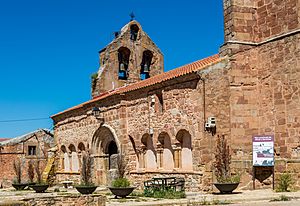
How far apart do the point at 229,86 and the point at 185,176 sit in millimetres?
3642

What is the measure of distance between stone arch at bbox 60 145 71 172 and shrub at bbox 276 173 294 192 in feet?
50.1

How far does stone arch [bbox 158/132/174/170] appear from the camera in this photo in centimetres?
1867

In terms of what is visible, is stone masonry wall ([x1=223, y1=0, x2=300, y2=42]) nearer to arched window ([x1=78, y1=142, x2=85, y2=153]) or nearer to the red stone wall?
arched window ([x1=78, y1=142, x2=85, y2=153])

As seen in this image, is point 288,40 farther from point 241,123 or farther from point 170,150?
point 170,150

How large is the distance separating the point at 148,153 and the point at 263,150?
231 inches

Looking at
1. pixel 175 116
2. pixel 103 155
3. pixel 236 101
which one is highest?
pixel 236 101

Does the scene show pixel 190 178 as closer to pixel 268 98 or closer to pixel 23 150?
pixel 268 98

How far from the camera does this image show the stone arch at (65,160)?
27.9 metres

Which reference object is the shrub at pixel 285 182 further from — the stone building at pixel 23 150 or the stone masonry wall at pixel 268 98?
the stone building at pixel 23 150

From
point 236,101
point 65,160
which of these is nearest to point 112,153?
point 65,160

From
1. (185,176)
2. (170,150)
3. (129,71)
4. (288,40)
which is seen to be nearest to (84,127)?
(129,71)

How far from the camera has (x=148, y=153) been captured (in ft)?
66.3

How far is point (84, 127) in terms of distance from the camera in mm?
25328

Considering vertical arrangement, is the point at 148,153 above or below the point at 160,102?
below
